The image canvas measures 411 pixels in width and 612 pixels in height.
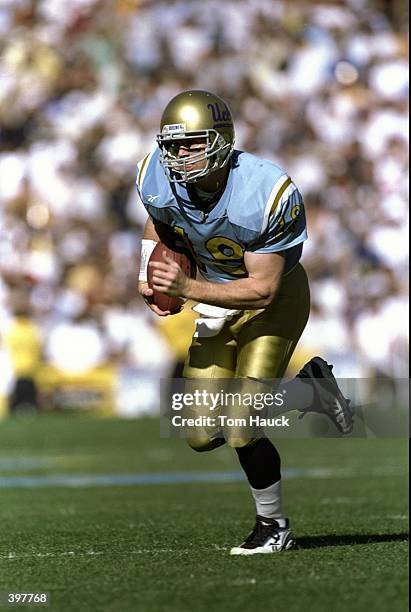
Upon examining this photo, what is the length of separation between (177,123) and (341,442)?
6.67 meters

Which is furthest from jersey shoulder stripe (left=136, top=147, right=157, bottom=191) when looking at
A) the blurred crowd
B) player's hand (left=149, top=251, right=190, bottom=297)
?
the blurred crowd

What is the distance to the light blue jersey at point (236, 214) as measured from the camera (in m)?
3.56

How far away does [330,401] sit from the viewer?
382 cm

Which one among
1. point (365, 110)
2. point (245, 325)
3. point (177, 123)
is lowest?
point (245, 325)

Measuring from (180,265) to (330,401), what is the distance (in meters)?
0.67

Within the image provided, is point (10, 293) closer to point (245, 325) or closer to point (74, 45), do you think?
point (74, 45)

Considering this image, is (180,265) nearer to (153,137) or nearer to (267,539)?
(267,539)

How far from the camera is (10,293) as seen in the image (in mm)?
11508

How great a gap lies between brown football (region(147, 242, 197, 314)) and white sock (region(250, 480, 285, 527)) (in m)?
0.66

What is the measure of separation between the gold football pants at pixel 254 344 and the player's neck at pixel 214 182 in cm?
40

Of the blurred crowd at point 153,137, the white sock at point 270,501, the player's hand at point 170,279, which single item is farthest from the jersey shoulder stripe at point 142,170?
the blurred crowd at point 153,137

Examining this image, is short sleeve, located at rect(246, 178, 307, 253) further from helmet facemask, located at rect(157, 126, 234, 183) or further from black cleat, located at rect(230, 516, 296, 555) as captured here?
black cleat, located at rect(230, 516, 296, 555)

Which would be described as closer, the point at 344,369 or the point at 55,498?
the point at 55,498

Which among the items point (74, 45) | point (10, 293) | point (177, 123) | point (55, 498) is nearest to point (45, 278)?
point (10, 293)
